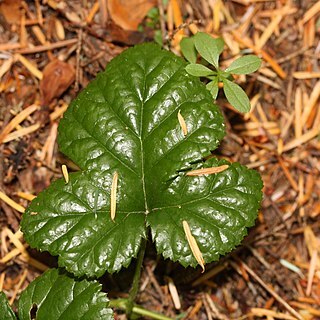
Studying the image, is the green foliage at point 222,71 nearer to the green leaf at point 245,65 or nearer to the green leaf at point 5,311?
the green leaf at point 245,65

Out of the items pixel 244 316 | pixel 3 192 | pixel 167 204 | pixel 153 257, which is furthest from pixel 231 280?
pixel 3 192

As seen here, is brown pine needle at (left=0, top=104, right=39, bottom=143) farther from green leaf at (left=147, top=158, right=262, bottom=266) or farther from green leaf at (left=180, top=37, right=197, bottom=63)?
green leaf at (left=147, top=158, right=262, bottom=266)

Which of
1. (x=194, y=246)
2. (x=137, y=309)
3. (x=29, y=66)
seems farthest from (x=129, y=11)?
(x=137, y=309)

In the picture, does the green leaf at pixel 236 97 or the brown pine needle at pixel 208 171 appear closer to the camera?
the brown pine needle at pixel 208 171

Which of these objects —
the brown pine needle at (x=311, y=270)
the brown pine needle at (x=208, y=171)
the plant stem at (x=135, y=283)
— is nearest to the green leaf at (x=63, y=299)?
the plant stem at (x=135, y=283)

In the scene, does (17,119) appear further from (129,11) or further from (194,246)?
(194,246)

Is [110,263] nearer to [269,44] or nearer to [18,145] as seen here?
[18,145]

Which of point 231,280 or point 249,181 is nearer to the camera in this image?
point 249,181

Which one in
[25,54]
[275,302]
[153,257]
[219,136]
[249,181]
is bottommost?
[275,302]
